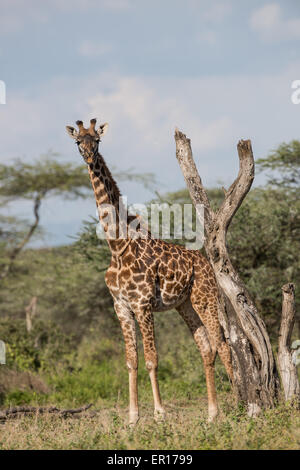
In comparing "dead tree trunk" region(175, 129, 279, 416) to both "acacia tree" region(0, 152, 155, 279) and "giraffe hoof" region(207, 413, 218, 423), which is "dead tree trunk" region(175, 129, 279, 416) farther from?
"acacia tree" region(0, 152, 155, 279)

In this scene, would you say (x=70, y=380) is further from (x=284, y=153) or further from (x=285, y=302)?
(x=284, y=153)

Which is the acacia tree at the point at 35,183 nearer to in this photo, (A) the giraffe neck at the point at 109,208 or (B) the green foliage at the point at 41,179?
(B) the green foliage at the point at 41,179

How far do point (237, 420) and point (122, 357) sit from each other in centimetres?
852

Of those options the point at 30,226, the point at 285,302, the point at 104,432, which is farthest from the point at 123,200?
the point at 30,226

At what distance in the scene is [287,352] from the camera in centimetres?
838

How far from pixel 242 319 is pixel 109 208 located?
2.40 meters

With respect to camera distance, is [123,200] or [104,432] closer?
[104,432]

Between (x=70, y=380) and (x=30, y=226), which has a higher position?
(x=30, y=226)

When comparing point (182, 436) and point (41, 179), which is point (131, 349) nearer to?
point (182, 436)

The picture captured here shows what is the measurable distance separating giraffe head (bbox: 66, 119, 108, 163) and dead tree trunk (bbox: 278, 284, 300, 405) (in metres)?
3.26

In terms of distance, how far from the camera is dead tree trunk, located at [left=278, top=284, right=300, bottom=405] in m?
8.20

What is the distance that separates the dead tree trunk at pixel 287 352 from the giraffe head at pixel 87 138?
326 cm

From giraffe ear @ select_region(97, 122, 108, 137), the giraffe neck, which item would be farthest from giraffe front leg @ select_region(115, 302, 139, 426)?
giraffe ear @ select_region(97, 122, 108, 137)
